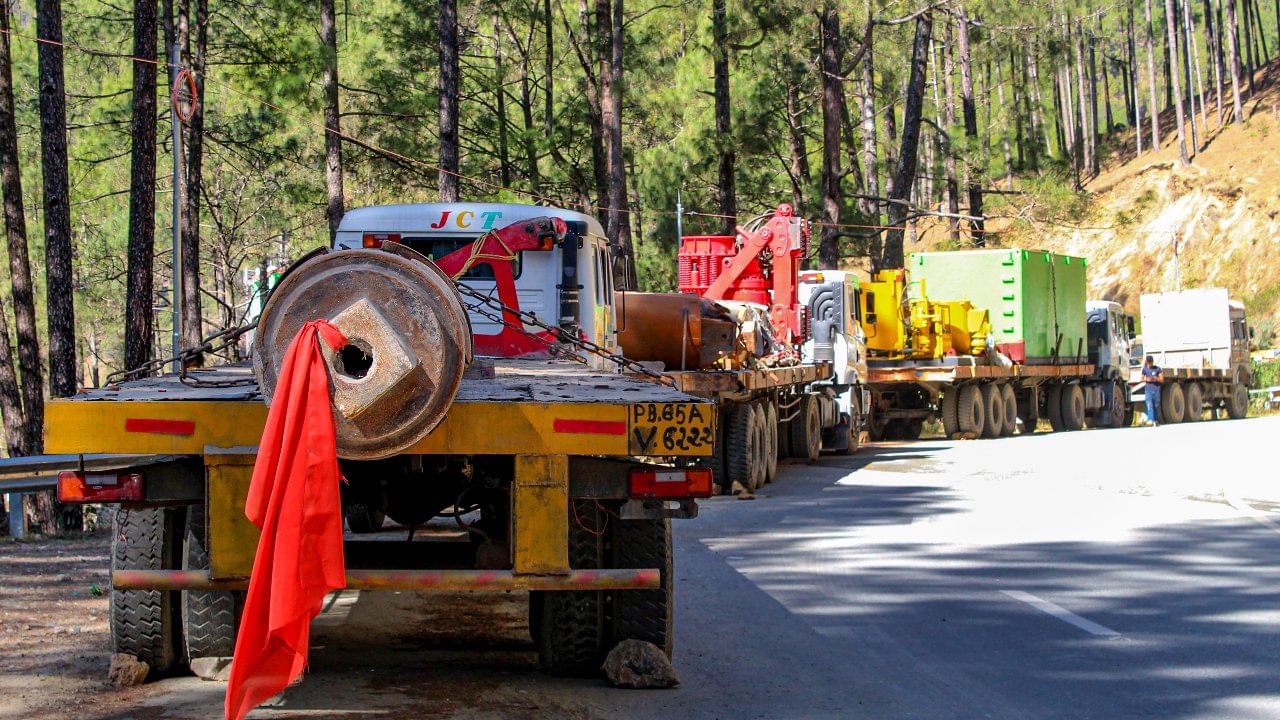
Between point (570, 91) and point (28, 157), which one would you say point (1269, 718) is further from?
point (28, 157)

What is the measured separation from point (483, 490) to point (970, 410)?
24018 mm

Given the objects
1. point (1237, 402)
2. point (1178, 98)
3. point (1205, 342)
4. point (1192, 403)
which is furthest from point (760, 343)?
point (1178, 98)

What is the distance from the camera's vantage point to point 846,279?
26.0m

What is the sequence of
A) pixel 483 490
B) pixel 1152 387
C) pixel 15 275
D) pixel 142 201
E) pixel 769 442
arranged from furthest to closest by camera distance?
pixel 1152 387
pixel 769 442
pixel 15 275
pixel 142 201
pixel 483 490

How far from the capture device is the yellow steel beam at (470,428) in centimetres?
640

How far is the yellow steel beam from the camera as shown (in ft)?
21.0

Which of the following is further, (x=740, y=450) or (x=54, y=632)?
(x=740, y=450)

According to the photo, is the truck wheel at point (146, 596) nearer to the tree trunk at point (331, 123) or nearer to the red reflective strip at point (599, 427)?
the red reflective strip at point (599, 427)

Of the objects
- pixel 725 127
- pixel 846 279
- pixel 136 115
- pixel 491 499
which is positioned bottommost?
pixel 491 499

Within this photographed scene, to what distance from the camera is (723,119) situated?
33.8m

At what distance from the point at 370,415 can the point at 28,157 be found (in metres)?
35.3

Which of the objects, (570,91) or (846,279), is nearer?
(846,279)

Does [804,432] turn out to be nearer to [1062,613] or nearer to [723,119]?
[723,119]

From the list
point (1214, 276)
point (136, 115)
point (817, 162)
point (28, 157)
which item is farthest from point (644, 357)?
point (1214, 276)
